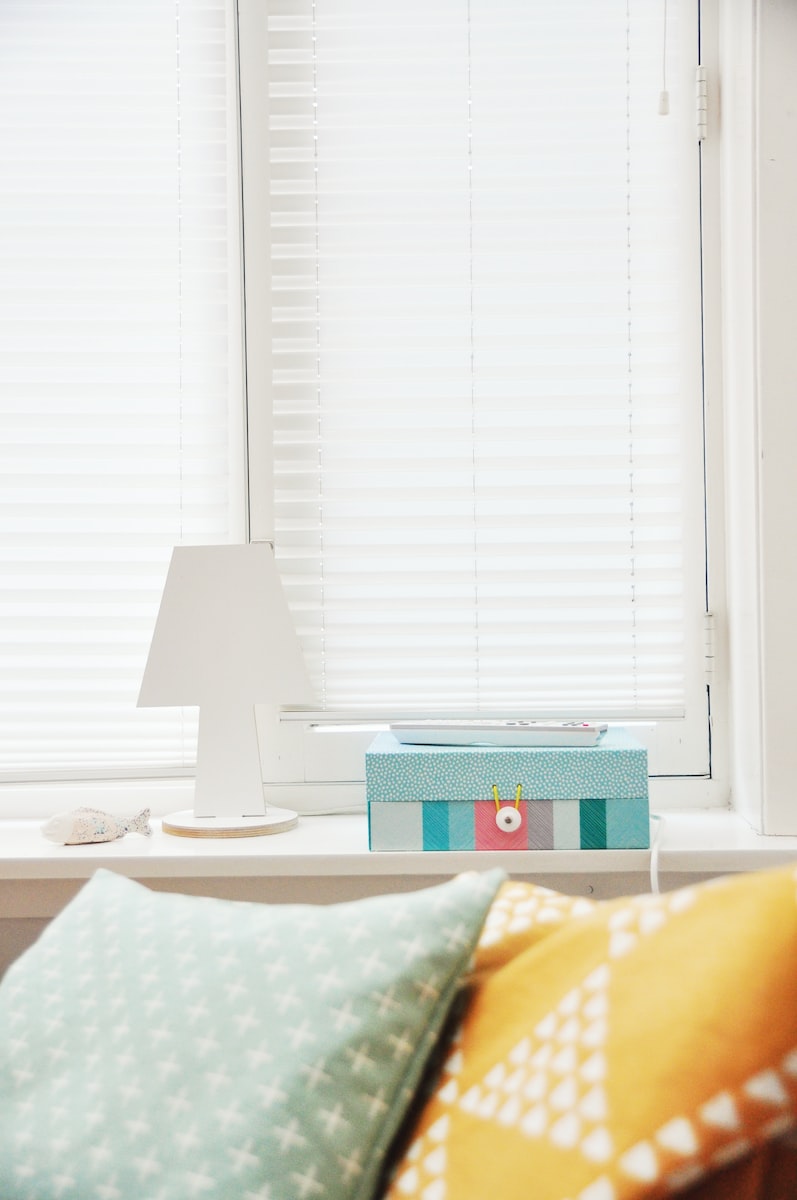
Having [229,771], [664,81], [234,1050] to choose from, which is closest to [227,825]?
[229,771]

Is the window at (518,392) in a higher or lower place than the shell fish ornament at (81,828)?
higher

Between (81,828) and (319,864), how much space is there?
342 mm

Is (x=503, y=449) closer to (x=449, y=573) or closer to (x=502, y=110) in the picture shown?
(x=449, y=573)

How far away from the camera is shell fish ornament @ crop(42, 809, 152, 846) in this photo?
1.43 metres

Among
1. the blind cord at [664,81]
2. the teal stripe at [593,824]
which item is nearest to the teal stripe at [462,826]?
the teal stripe at [593,824]

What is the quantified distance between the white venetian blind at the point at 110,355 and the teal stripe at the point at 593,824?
0.66 meters

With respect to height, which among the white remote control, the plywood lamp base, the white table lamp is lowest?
the plywood lamp base

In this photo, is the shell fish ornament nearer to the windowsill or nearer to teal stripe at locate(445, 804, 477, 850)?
the windowsill

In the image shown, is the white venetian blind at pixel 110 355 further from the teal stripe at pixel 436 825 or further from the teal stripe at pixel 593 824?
the teal stripe at pixel 593 824

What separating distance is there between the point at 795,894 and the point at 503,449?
3.70ft

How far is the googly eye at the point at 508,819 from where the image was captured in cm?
136

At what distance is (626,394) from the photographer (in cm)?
163

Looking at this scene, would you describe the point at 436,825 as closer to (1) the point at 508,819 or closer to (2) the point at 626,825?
(1) the point at 508,819

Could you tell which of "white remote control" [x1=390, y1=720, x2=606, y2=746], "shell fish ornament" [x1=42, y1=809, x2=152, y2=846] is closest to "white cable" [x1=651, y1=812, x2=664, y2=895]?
"white remote control" [x1=390, y1=720, x2=606, y2=746]
